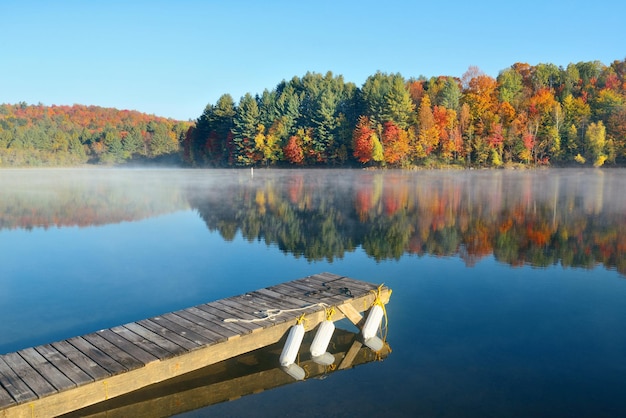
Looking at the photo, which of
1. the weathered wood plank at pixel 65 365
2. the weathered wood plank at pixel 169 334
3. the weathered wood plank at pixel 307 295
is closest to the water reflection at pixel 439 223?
A: the weathered wood plank at pixel 307 295

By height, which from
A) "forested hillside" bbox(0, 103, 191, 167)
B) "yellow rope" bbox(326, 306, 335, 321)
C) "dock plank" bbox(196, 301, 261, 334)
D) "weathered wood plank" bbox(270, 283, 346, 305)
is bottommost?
"yellow rope" bbox(326, 306, 335, 321)

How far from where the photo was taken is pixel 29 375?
22.8ft

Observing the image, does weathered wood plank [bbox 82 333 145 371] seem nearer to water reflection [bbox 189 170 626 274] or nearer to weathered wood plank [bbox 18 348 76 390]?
weathered wood plank [bbox 18 348 76 390]

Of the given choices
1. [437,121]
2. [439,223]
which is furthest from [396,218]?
[437,121]

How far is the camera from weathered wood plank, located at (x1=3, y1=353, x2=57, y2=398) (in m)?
6.49

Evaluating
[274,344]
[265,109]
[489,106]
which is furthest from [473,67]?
[274,344]

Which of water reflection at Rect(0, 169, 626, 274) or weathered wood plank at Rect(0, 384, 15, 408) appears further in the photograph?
water reflection at Rect(0, 169, 626, 274)

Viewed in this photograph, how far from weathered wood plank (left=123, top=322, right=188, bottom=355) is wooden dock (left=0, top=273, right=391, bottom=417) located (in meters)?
0.01

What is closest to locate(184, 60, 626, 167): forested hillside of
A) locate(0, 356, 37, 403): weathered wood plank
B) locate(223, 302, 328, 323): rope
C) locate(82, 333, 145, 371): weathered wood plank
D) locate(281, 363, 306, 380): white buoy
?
locate(223, 302, 328, 323): rope

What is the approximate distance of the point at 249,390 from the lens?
8.06 metres

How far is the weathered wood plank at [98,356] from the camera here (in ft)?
23.3

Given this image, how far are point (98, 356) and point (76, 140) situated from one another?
13639cm

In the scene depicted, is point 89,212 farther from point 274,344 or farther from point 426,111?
point 426,111

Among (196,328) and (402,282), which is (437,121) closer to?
(402,282)
